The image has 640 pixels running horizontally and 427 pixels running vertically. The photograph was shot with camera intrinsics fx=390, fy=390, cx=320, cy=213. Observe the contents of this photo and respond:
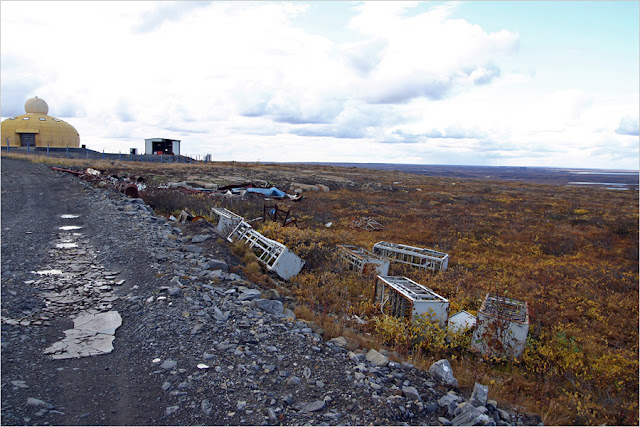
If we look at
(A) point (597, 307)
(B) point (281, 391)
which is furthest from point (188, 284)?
(A) point (597, 307)

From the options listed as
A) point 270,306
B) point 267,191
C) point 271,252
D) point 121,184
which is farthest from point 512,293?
point 121,184

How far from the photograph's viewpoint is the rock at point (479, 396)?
162 inches

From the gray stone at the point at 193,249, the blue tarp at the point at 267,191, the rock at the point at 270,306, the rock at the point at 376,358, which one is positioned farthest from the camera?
the blue tarp at the point at 267,191

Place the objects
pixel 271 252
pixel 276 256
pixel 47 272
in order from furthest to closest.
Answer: pixel 271 252
pixel 276 256
pixel 47 272

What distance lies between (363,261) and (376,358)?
495cm

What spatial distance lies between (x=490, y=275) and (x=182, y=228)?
867 centimetres

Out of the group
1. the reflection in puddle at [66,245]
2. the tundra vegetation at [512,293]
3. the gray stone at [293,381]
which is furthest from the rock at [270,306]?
the reflection in puddle at [66,245]

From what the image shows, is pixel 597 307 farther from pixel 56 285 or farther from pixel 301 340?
pixel 56 285

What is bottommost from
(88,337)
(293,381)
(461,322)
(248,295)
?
(461,322)

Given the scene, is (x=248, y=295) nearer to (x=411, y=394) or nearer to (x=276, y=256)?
(x=276, y=256)

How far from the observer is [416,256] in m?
11.4

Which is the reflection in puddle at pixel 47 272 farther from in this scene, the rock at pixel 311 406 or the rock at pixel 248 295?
the rock at pixel 311 406

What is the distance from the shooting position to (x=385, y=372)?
4496 millimetres

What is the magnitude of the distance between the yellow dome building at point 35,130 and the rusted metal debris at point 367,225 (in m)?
42.9
